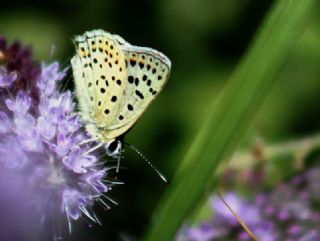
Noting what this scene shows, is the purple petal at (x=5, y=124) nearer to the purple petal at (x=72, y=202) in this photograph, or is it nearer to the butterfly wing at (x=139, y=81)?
the purple petal at (x=72, y=202)

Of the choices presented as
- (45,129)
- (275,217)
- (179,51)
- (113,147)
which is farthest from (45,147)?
(179,51)

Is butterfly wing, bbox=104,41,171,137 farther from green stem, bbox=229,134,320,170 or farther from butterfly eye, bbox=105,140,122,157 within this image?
green stem, bbox=229,134,320,170

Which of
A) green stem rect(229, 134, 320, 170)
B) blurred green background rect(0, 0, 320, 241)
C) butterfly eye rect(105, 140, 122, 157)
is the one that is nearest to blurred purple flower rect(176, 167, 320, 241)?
green stem rect(229, 134, 320, 170)

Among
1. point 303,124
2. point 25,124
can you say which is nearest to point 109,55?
point 25,124

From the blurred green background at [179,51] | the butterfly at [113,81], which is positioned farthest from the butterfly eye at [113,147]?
the blurred green background at [179,51]

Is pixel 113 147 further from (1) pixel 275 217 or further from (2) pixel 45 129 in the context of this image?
(1) pixel 275 217

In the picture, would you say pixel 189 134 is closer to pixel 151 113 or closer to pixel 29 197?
pixel 151 113
